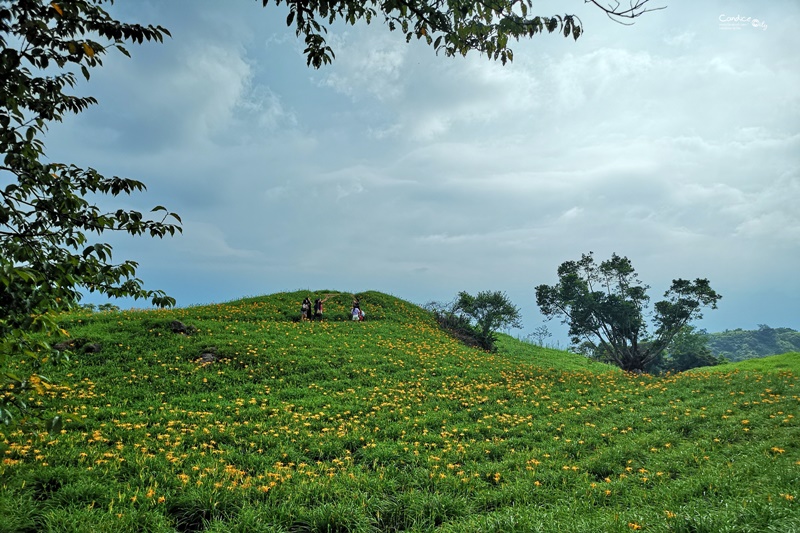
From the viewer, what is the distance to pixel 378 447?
913cm

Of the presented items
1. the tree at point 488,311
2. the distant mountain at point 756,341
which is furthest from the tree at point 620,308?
the distant mountain at point 756,341

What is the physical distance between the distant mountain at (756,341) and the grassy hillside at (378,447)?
Result: 107m

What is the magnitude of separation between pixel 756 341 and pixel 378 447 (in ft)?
433

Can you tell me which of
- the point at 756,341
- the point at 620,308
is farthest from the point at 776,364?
the point at 756,341

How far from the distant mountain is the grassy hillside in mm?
106566

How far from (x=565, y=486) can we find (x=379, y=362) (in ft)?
37.0

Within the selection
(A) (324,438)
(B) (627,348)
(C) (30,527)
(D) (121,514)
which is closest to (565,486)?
(A) (324,438)

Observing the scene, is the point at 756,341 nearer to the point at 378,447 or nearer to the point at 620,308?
the point at 620,308

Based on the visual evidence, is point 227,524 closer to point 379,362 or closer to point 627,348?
point 379,362

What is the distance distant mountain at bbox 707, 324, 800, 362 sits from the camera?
99.7m

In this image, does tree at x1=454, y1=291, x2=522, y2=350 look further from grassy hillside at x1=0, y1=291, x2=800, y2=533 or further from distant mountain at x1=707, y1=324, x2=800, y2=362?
distant mountain at x1=707, y1=324, x2=800, y2=362

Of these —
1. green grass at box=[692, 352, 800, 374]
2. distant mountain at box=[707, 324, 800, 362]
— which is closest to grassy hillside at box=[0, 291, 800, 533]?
green grass at box=[692, 352, 800, 374]

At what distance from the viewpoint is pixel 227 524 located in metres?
5.72

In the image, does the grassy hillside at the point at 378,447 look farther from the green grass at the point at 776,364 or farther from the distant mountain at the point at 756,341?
the distant mountain at the point at 756,341
